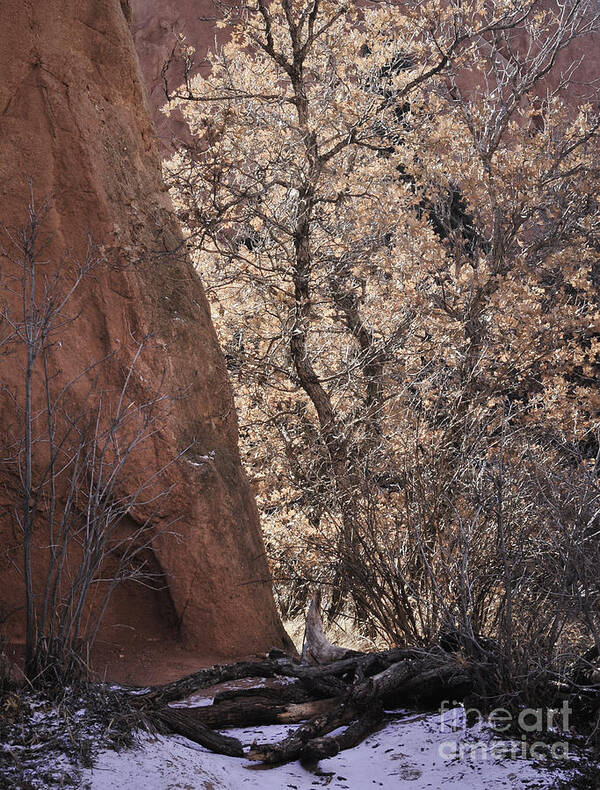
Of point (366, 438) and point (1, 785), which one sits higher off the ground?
point (366, 438)

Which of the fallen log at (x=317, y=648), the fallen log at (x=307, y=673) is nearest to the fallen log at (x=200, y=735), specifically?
the fallen log at (x=307, y=673)

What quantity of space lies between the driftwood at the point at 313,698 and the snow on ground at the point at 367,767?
2.6 inches

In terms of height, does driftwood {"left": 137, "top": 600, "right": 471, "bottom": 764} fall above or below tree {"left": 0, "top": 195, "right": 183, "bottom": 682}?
below

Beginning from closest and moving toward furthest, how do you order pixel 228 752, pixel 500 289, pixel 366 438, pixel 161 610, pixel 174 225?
pixel 228 752, pixel 161 610, pixel 174 225, pixel 366 438, pixel 500 289

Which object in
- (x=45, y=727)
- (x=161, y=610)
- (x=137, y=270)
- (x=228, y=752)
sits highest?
(x=137, y=270)

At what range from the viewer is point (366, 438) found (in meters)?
8.21

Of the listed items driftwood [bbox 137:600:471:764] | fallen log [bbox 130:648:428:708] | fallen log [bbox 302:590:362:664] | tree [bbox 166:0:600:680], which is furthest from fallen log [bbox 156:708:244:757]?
tree [bbox 166:0:600:680]

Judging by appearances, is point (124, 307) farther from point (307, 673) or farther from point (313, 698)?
point (313, 698)

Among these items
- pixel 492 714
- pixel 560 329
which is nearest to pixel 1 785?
pixel 492 714

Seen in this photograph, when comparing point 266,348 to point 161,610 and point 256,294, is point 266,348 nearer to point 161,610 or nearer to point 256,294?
point 256,294

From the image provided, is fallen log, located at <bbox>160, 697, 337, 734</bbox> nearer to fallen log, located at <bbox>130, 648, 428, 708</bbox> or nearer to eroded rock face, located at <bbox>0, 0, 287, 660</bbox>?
fallen log, located at <bbox>130, 648, 428, 708</bbox>

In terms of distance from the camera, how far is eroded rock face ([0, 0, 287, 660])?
5.98 metres

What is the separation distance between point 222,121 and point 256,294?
2192 mm

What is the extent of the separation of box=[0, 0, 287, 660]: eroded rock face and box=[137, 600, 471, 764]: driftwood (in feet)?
4.74
